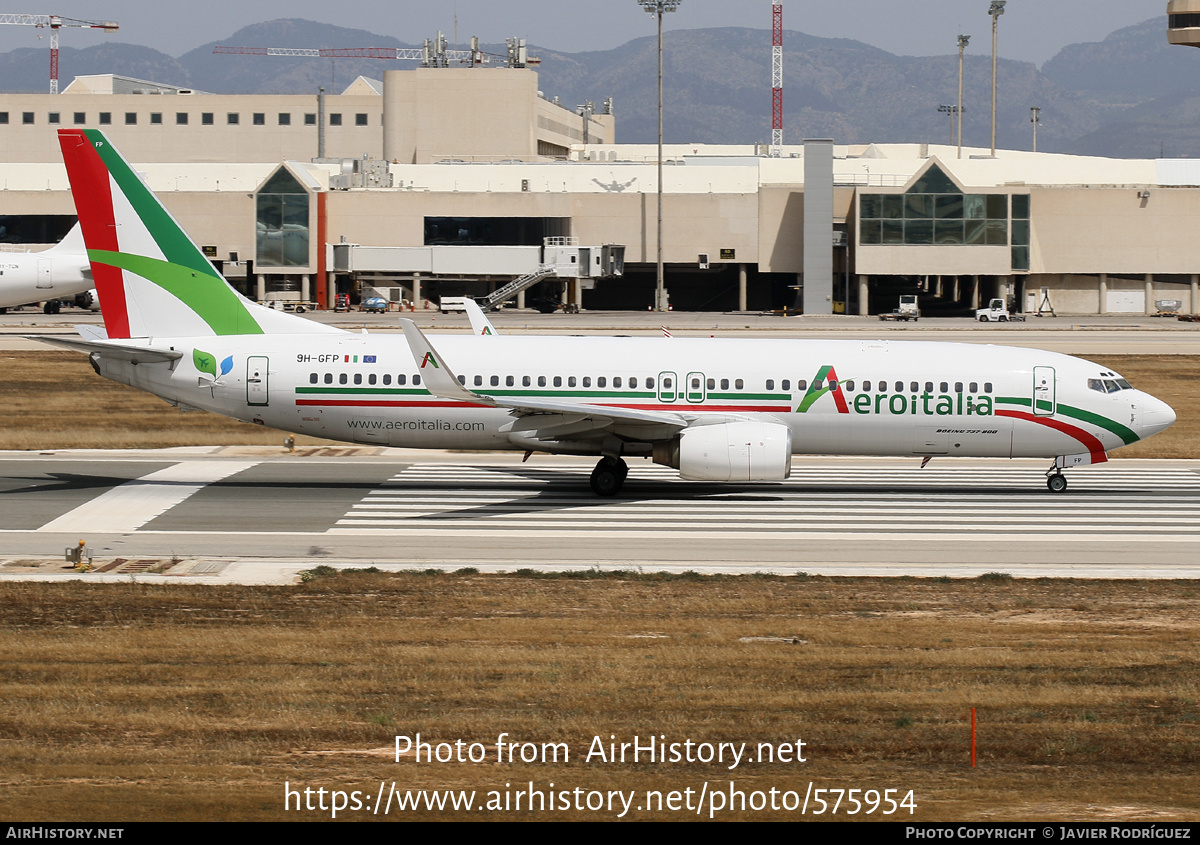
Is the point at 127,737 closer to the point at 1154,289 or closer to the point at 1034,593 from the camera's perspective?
the point at 1034,593

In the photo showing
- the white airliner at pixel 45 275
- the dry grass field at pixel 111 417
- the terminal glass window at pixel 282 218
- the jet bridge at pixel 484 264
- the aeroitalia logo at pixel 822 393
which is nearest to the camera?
the aeroitalia logo at pixel 822 393

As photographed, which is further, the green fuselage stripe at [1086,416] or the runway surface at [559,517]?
the green fuselage stripe at [1086,416]

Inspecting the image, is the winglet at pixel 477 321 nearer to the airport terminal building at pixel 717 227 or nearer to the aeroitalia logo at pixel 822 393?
the aeroitalia logo at pixel 822 393

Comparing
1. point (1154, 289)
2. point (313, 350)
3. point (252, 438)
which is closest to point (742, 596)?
point (313, 350)

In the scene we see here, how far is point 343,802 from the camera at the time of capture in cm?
1352

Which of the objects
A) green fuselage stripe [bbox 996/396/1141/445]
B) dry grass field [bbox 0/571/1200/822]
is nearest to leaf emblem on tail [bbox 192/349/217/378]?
dry grass field [bbox 0/571/1200/822]

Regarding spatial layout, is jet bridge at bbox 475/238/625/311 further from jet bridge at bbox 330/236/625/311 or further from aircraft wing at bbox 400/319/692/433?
aircraft wing at bbox 400/319/692/433

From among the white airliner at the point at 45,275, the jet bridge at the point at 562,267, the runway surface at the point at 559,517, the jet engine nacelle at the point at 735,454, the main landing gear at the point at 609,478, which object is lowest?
the runway surface at the point at 559,517

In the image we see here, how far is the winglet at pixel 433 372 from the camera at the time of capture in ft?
103

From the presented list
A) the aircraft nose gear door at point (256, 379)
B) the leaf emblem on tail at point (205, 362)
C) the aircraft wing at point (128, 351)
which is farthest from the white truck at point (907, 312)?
the aircraft wing at point (128, 351)

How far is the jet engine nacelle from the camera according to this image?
32.8 meters

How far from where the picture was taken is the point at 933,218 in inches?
4195

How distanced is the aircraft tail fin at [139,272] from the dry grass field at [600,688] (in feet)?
42.2

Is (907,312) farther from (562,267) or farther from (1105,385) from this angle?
(1105,385)
